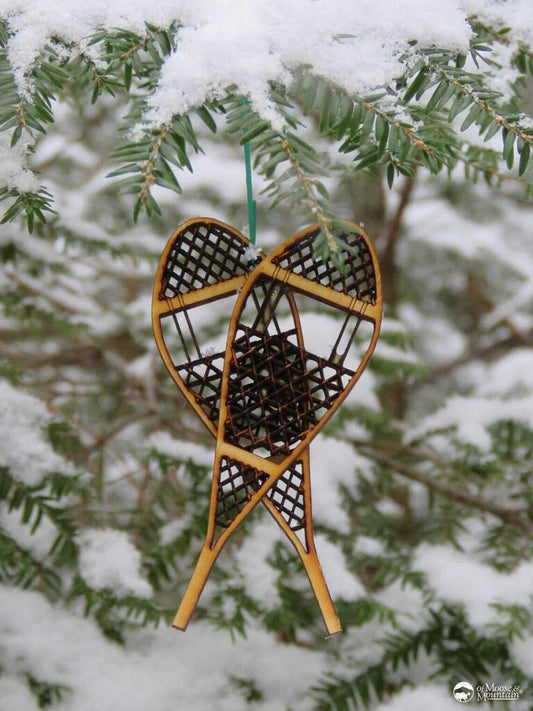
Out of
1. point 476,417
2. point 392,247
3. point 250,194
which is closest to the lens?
point 250,194

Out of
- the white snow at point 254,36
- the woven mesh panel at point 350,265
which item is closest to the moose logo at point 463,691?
the woven mesh panel at point 350,265

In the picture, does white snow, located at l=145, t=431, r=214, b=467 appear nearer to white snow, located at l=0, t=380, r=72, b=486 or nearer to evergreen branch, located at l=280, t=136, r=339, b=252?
white snow, located at l=0, t=380, r=72, b=486

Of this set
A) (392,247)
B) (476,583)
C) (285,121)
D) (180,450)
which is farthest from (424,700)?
(392,247)

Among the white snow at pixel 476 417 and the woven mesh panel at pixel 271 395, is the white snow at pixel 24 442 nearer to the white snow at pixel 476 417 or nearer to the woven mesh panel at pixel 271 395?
the woven mesh panel at pixel 271 395

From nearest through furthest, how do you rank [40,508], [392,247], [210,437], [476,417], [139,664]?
[40,508] → [139,664] → [210,437] → [476,417] → [392,247]

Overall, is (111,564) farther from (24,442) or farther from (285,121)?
(285,121)

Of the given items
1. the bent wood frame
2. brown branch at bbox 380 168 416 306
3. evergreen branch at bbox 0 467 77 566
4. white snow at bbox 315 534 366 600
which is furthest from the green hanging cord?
brown branch at bbox 380 168 416 306
